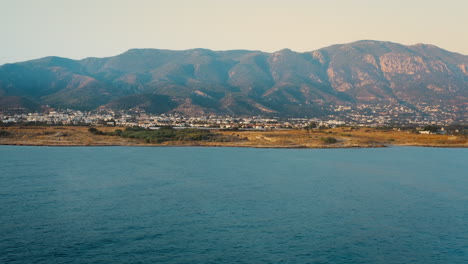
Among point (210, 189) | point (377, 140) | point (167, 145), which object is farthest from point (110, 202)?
point (377, 140)

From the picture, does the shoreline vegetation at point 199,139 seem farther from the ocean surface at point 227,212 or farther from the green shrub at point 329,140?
the ocean surface at point 227,212

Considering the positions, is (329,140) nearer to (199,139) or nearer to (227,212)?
(199,139)

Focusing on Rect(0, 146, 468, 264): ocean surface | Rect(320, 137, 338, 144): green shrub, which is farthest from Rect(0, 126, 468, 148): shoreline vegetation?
Rect(0, 146, 468, 264): ocean surface

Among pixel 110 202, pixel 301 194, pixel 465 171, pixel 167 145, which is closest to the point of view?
pixel 110 202

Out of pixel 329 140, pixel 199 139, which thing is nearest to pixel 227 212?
pixel 199 139

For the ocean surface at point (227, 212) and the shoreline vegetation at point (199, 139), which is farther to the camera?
the shoreline vegetation at point (199, 139)

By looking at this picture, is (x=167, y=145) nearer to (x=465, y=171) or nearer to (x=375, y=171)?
(x=375, y=171)

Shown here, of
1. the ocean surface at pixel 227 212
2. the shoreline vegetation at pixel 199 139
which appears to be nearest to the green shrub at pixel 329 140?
the shoreline vegetation at pixel 199 139

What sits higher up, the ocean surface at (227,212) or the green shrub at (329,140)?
the green shrub at (329,140)

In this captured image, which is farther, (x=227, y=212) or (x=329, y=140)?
(x=329, y=140)
